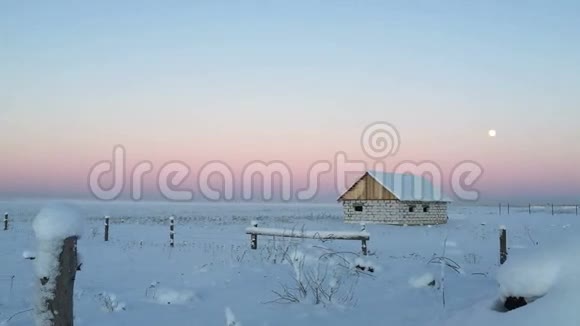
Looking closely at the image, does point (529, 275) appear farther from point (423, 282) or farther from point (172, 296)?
point (172, 296)

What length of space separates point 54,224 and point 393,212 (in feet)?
113

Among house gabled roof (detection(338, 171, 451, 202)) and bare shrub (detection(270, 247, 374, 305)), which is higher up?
house gabled roof (detection(338, 171, 451, 202))

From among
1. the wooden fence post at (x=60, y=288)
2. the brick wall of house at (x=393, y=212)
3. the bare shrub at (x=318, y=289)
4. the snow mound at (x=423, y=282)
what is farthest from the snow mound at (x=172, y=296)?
the brick wall of house at (x=393, y=212)

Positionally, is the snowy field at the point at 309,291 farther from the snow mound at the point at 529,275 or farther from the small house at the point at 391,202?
the small house at the point at 391,202

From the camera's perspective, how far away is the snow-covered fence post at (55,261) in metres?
3.61

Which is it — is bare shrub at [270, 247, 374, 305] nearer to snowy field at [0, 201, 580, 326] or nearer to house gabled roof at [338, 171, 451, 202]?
snowy field at [0, 201, 580, 326]

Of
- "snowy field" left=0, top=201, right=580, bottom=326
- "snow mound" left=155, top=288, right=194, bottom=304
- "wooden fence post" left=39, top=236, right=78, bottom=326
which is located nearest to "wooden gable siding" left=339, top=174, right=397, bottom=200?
"snowy field" left=0, top=201, right=580, bottom=326

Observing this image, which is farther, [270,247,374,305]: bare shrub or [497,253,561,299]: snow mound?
[270,247,374,305]: bare shrub

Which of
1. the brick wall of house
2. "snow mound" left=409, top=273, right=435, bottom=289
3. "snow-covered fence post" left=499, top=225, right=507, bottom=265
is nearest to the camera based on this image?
"snow mound" left=409, top=273, right=435, bottom=289

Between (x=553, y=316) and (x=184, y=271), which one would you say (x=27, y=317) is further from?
(x=553, y=316)

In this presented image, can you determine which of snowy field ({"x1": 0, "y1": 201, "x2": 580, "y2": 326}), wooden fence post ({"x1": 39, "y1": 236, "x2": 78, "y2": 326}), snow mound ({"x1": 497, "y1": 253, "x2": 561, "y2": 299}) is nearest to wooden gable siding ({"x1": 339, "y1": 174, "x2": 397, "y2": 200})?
snowy field ({"x1": 0, "y1": 201, "x2": 580, "y2": 326})

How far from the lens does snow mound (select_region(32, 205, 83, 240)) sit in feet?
11.8

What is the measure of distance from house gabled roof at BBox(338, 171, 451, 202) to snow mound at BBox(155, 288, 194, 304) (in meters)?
29.8

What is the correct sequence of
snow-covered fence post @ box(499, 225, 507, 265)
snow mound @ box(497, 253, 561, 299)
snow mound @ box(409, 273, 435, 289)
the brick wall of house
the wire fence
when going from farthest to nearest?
the wire fence
the brick wall of house
snow-covered fence post @ box(499, 225, 507, 265)
snow mound @ box(409, 273, 435, 289)
snow mound @ box(497, 253, 561, 299)
